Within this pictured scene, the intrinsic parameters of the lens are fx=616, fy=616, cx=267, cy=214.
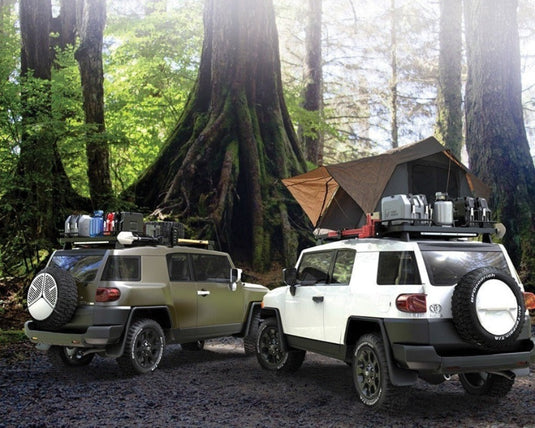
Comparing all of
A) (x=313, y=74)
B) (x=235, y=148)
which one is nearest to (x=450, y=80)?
(x=313, y=74)

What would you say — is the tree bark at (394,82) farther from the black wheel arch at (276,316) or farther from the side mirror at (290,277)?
the side mirror at (290,277)

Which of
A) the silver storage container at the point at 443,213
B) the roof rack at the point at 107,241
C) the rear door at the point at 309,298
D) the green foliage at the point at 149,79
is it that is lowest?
the rear door at the point at 309,298

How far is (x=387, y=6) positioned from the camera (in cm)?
3766

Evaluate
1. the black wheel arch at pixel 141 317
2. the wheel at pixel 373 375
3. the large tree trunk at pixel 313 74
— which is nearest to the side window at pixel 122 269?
the black wheel arch at pixel 141 317

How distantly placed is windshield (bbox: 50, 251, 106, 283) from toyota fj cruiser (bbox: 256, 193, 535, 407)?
9.42ft

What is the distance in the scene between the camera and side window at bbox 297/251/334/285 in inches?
305

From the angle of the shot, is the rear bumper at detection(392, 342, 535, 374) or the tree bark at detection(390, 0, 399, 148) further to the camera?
the tree bark at detection(390, 0, 399, 148)

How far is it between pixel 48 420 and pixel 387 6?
36214mm

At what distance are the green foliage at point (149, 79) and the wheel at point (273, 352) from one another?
1305 cm

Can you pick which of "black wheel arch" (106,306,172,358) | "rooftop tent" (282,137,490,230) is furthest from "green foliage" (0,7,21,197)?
"rooftop tent" (282,137,490,230)

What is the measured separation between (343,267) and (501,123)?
33.8 ft

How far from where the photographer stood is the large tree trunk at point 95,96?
16491 millimetres

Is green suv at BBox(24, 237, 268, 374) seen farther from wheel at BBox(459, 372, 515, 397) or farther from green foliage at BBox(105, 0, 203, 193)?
green foliage at BBox(105, 0, 203, 193)

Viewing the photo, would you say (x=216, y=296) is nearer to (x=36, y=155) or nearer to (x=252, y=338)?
(x=252, y=338)
